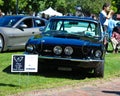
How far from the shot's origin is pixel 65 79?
35.0ft

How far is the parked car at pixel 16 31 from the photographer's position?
1499 cm

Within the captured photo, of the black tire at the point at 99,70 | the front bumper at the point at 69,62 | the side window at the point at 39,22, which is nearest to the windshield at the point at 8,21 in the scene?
the side window at the point at 39,22

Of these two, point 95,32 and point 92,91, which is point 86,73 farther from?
point 92,91

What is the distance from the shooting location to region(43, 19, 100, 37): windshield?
11914 millimetres

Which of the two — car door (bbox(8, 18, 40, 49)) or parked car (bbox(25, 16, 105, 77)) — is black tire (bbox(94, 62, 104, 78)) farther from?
car door (bbox(8, 18, 40, 49))

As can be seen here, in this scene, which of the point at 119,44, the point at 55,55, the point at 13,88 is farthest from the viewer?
the point at 119,44

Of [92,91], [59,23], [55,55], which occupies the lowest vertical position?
[92,91]

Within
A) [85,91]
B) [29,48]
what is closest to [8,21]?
[29,48]

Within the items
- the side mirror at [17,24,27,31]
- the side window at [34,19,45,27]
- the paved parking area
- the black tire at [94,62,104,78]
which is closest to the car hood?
the black tire at [94,62,104,78]

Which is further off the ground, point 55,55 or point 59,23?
point 59,23

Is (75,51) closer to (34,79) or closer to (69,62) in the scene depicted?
(69,62)

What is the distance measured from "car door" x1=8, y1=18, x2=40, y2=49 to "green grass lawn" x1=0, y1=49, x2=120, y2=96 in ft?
9.06

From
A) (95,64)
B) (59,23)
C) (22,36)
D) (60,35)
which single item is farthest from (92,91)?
(22,36)

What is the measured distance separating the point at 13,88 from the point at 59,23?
11.9 feet
